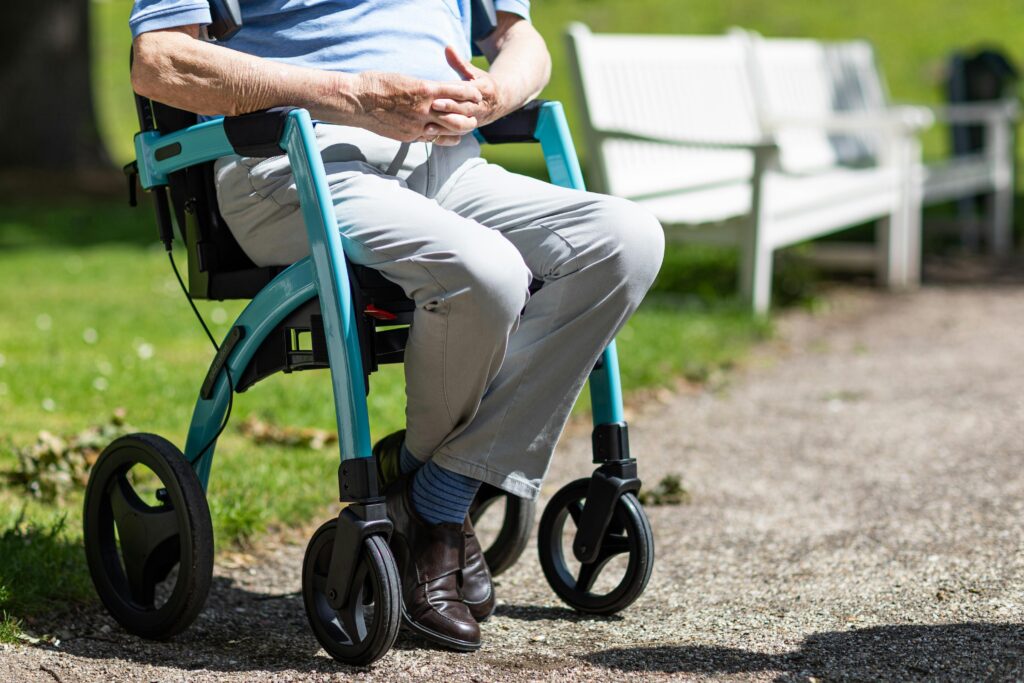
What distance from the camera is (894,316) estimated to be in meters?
6.69

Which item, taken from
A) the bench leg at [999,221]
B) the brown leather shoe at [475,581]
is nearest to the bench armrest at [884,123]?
the bench leg at [999,221]

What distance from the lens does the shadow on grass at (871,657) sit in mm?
2307

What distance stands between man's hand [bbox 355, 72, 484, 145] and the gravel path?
97 cm

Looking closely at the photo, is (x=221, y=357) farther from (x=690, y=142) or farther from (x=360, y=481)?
(x=690, y=142)

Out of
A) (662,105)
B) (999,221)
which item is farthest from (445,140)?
(999,221)

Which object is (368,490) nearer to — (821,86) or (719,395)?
(719,395)

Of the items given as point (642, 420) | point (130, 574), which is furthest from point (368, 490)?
point (642, 420)

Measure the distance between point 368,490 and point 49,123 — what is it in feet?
33.5

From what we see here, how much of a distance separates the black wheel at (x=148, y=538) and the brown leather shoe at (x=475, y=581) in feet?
1.60

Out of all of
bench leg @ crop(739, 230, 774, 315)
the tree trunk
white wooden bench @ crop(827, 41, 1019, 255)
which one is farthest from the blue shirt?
the tree trunk

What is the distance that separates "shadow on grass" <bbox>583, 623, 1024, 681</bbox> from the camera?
231 centimetres

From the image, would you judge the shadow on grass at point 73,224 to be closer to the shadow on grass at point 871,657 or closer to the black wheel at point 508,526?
the black wheel at point 508,526

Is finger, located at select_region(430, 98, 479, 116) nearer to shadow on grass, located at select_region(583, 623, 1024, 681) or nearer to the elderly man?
the elderly man

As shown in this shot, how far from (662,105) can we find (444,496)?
4.99 meters
